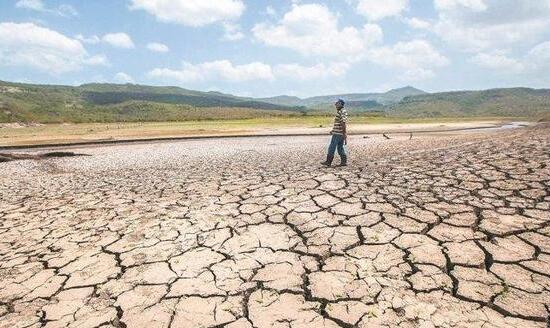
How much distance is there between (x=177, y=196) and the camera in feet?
22.7

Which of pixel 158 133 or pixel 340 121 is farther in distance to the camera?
pixel 158 133

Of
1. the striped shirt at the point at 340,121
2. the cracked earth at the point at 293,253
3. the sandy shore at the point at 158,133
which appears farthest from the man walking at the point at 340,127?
the sandy shore at the point at 158,133

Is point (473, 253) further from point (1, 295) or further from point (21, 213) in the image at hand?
point (21, 213)

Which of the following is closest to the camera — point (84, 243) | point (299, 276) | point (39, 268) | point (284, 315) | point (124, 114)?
point (284, 315)

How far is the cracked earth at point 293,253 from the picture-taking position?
9.93 feet

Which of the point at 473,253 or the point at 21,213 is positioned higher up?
the point at 473,253

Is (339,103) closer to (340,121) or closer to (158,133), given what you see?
(340,121)

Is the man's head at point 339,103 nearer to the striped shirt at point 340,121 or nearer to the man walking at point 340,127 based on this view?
the man walking at point 340,127

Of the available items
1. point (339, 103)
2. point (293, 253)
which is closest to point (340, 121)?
point (339, 103)

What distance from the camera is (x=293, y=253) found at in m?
4.08

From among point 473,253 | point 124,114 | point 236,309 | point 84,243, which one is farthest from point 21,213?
point 124,114

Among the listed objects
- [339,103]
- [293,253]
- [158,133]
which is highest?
[339,103]

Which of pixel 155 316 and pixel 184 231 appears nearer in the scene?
pixel 155 316

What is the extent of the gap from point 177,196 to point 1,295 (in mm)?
3475
